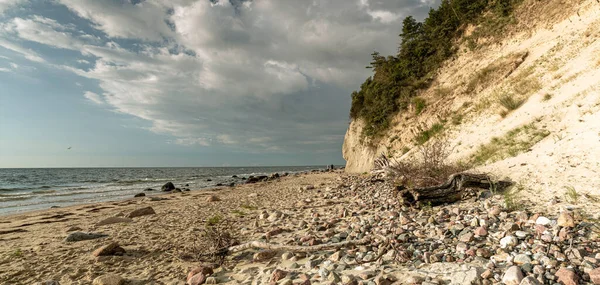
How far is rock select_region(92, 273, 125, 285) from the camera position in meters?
4.53

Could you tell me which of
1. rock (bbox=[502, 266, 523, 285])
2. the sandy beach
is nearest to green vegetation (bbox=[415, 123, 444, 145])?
the sandy beach

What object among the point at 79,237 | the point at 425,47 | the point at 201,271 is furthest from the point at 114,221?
the point at 425,47

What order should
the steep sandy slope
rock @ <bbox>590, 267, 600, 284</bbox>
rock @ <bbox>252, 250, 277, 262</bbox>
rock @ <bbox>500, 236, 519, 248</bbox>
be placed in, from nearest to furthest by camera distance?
rock @ <bbox>590, 267, 600, 284</bbox>
rock @ <bbox>500, 236, 519, 248</bbox>
rock @ <bbox>252, 250, 277, 262</bbox>
the steep sandy slope

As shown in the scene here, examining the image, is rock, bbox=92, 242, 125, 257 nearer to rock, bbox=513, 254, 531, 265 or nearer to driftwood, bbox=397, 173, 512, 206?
driftwood, bbox=397, 173, 512, 206

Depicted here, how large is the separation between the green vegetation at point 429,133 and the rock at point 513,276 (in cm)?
1531

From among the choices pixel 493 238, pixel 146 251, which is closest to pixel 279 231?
pixel 146 251

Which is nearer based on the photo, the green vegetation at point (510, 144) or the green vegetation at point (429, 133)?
the green vegetation at point (510, 144)

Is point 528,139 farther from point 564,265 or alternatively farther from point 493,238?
point 564,265

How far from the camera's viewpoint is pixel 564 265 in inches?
117

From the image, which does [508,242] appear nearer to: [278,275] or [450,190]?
[450,190]

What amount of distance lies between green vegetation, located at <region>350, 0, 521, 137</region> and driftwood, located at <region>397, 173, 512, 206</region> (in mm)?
14839

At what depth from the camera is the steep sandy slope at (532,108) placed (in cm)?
610

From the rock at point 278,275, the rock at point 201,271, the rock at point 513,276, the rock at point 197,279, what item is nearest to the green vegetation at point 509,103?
the rock at point 513,276

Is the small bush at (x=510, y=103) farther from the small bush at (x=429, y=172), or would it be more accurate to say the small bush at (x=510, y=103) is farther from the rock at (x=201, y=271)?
the rock at (x=201, y=271)
